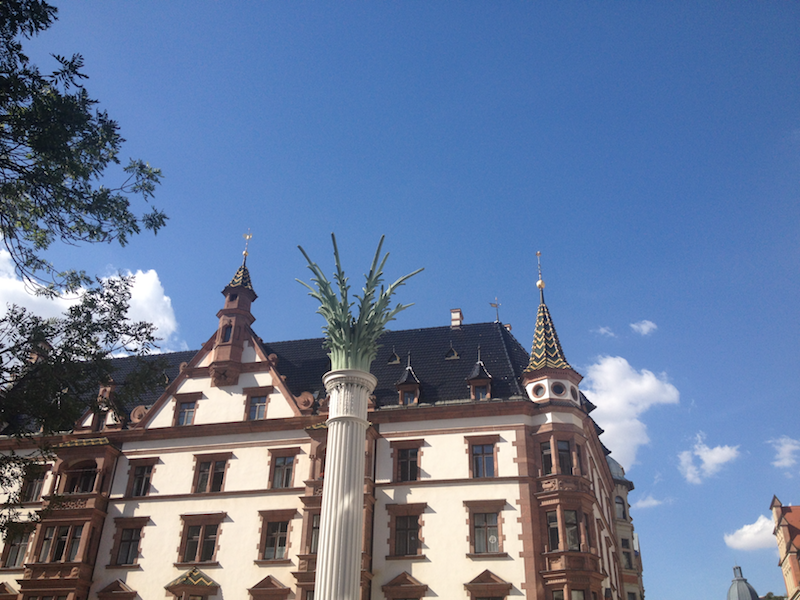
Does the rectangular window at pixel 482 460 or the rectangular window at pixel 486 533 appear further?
the rectangular window at pixel 482 460

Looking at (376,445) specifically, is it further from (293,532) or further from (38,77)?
(38,77)

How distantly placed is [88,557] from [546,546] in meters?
23.1

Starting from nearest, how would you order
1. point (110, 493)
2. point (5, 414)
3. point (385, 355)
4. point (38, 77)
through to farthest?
point (38, 77)
point (5, 414)
point (110, 493)
point (385, 355)

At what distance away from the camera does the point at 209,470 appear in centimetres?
3788

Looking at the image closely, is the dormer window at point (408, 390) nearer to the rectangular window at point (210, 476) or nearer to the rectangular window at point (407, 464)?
the rectangular window at point (407, 464)

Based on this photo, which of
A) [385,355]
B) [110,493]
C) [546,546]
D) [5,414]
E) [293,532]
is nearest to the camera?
[5,414]

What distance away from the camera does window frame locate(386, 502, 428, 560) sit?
33.1 meters

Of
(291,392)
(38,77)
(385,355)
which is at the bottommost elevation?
(38,77)

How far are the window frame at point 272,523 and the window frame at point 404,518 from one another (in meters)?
5.00

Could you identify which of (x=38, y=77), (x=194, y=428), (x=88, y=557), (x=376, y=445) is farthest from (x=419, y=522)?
(x=38, y=77)

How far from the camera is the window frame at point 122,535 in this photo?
3609cm

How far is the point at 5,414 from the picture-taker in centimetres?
1912

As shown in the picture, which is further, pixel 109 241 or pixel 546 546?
pixel 546 546

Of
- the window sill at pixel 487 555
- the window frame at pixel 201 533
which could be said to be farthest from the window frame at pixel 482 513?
the window frame at pixel 201 533
